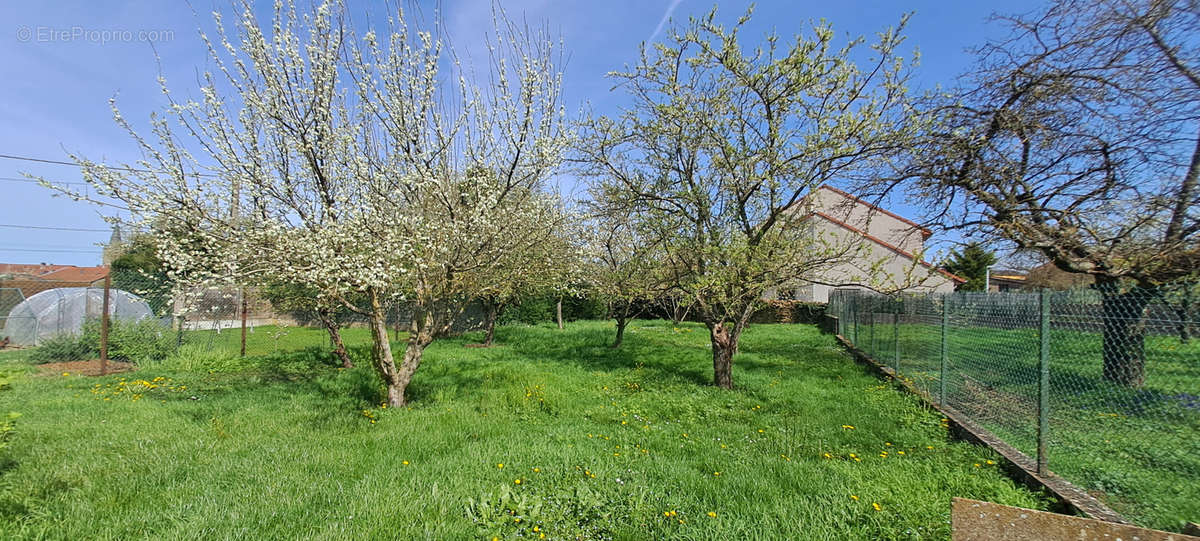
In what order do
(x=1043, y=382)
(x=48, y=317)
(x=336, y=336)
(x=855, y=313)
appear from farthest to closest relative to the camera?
(x=48, y=317) → (x=855, y=313) → (x=336, y=336) → (x=1043, y=382)

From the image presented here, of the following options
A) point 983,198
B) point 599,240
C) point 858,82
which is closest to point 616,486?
point 858,82

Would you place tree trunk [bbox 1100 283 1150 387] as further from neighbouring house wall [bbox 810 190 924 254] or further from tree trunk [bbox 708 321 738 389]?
tree trunk [bbox 708 321 738 389]

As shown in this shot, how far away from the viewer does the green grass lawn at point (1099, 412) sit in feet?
10.8

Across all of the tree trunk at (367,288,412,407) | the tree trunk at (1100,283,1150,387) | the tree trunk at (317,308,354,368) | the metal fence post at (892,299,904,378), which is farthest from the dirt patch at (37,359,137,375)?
the tree trunk at (1100,283,1150,387)

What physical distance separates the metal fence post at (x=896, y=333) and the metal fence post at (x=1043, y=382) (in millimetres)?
3817

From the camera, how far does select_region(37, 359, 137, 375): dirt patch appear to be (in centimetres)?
895

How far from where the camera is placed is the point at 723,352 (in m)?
7.87

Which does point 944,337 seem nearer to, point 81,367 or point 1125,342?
point 1125,342

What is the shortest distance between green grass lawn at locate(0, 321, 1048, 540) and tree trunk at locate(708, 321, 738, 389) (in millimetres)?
Answer: 340

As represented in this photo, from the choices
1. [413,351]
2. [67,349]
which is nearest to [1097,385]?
[413,351]

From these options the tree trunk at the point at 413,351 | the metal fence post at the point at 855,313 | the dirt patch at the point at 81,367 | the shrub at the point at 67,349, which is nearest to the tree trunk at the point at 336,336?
the tree trunk at the point at 413,351

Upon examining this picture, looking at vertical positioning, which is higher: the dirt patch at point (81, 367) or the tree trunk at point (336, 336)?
the tree trunk at point (336, 336)

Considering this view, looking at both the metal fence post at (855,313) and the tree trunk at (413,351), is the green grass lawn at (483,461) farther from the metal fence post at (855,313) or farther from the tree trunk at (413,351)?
the metal fence post at (855,313)

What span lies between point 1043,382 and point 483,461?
185 inches
